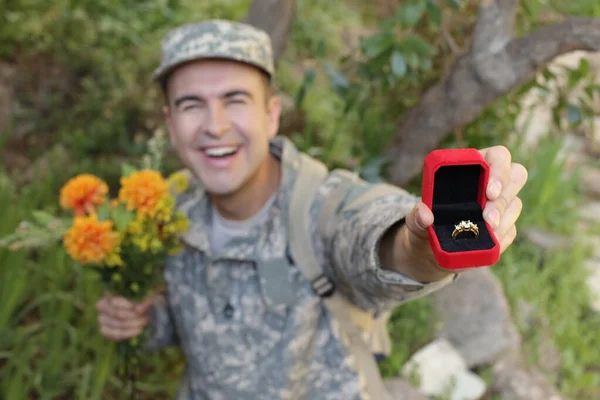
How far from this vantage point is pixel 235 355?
5.84ft

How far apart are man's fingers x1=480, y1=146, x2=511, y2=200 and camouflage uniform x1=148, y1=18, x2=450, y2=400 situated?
2.18ft

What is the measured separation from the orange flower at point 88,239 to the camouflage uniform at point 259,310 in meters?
0.33

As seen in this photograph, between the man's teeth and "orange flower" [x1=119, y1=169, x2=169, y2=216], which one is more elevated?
the man's teeth

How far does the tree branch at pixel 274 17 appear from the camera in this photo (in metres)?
2.56

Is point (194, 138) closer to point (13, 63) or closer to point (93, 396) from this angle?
point (93, 396)

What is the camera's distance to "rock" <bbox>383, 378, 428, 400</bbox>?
2.67m

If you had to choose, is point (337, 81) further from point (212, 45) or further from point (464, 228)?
point (464, 228)

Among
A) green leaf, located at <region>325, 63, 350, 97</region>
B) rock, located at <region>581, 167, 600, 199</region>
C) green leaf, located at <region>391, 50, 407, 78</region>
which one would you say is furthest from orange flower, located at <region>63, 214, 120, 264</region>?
rock, located at <region>581, 167, 600, 199</region>

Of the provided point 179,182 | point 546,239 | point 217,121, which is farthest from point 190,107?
point 546,239

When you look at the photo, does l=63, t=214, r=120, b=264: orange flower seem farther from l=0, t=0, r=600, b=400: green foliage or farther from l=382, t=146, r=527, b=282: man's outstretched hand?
l=382, t=146, r=527, b=282: man's outstretched hand

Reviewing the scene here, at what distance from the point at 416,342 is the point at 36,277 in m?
2.04

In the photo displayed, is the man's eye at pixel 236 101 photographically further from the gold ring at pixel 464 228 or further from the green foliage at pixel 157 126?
the gold ring at pixel 464 228

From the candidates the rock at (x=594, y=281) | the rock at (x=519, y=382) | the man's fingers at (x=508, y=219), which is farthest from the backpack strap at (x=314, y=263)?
the rock at (x=594, y=281)

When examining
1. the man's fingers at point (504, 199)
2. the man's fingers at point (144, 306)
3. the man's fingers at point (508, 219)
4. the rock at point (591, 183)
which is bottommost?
the rock at point (591, 183)
